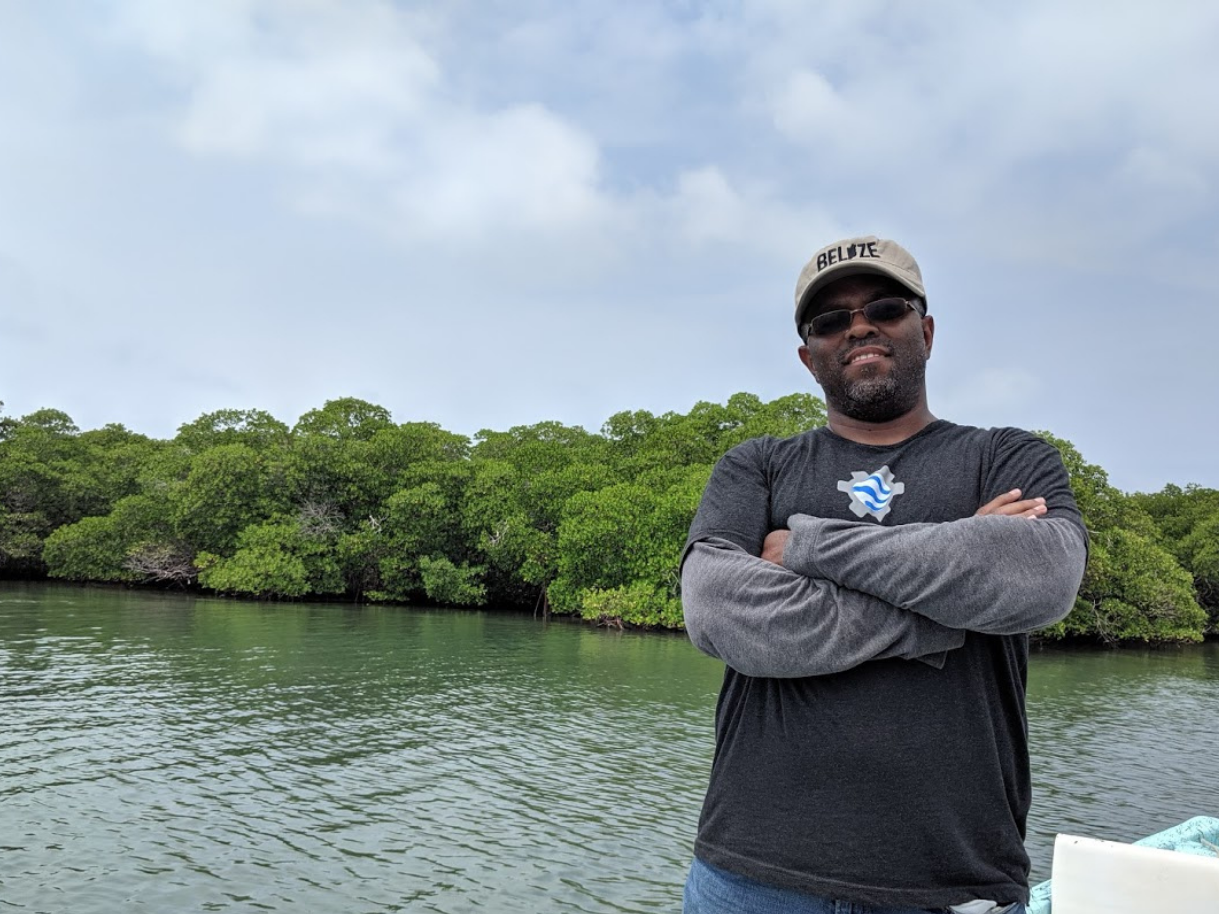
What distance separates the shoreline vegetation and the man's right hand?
108 feet

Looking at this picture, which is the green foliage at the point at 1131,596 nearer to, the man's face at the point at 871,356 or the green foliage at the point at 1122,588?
the green foliage at the point at 1122,588

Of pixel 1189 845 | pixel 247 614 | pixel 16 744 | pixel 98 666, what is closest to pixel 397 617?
pixel 247 614

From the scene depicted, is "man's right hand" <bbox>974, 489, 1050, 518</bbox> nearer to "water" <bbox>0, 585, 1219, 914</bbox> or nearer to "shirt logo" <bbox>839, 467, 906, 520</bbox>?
"shirt logo" <bbox>839, 467, 906, 520</bbox>

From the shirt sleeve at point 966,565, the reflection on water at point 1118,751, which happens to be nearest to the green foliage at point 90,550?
the reflection on water at point 1118,751

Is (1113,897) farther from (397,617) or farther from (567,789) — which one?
(397,617)

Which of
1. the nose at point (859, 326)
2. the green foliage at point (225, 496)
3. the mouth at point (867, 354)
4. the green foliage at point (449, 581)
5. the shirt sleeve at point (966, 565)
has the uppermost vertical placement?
the green foliage at point (225, 496)

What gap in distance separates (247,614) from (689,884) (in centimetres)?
3487

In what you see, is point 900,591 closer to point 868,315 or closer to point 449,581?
point 868,315

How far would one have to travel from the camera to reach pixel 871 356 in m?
2.16

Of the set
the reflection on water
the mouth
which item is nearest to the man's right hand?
the mouth

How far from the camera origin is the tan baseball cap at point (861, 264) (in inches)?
83.6

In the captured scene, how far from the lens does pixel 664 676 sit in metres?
22.1

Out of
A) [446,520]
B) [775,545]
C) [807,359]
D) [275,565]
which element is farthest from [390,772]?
[275,565]

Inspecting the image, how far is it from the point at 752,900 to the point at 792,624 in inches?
22.8
